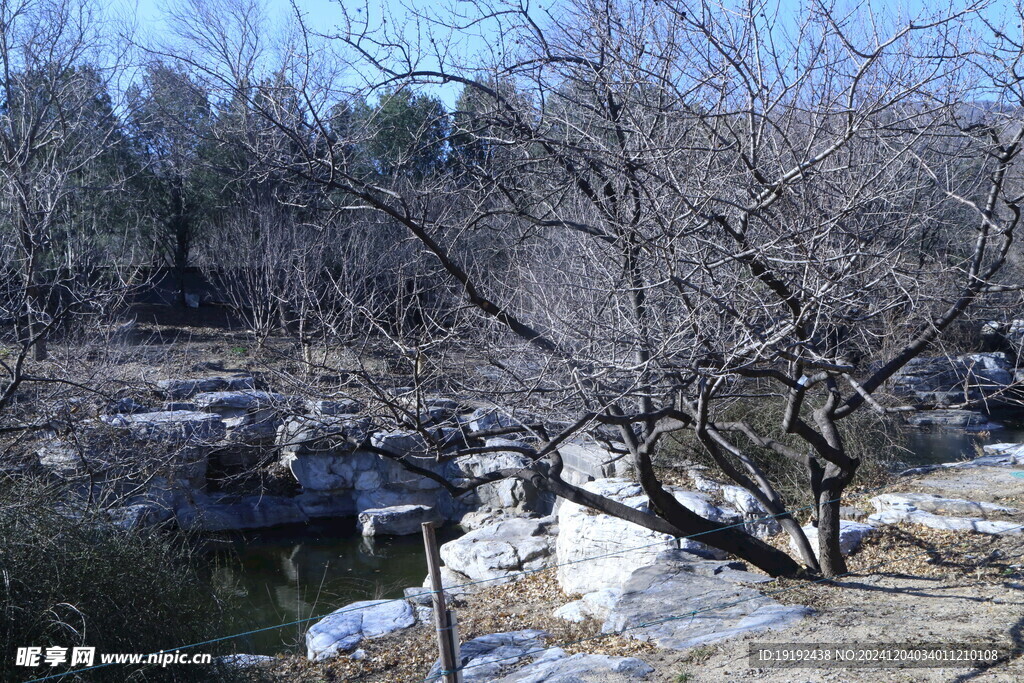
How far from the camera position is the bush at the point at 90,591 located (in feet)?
13.8

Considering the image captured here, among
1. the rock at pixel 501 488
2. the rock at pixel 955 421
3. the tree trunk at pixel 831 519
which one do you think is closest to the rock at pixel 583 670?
the tree trunk at pixel 831 519

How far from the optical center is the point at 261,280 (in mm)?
17719

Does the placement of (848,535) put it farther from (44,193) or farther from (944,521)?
(44,193)

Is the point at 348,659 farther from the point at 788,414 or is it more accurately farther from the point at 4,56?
the point at 4,56

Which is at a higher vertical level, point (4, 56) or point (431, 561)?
point (4, 56)

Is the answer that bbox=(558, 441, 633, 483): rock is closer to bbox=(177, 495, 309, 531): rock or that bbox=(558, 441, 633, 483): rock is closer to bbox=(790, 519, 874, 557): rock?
bbox=(790, 519, 874, 557): rock

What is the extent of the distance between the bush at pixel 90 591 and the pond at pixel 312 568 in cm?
368

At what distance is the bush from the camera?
420 cm

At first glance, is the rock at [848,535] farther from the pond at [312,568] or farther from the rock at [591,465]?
the pond at [312,568]

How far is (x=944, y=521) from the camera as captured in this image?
7.41 m

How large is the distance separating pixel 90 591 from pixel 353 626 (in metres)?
2.95

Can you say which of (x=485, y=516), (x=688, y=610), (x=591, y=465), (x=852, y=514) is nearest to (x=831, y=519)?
(x=688, y=610)

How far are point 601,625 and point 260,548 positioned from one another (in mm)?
8621

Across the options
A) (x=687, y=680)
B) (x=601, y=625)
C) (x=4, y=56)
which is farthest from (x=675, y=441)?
(x=4, y=56)
